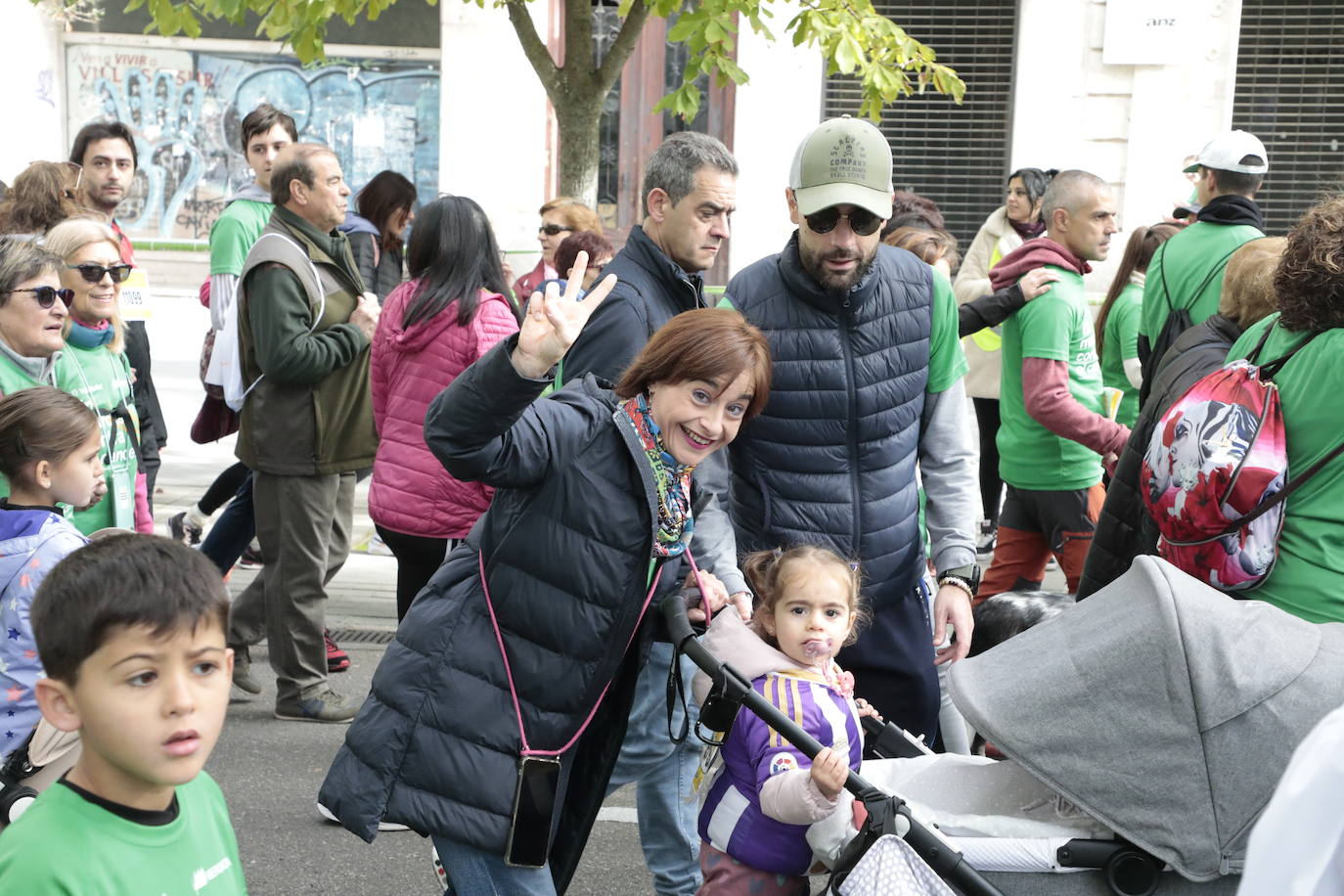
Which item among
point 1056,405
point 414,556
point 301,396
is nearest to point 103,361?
point 301,396

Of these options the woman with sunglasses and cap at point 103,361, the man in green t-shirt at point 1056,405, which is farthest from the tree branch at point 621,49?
the woman with sunglasses and cap at point 103,361

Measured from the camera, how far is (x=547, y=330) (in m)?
2.65

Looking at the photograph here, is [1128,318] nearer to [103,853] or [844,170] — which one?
[844,170]

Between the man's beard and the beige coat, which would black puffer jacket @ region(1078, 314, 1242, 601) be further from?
the beige coat

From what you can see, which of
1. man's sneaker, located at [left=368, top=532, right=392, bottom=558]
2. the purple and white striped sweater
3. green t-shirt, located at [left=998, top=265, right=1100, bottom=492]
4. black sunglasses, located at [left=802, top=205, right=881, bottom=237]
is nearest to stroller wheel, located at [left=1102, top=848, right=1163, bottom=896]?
the purple and white striped sweater

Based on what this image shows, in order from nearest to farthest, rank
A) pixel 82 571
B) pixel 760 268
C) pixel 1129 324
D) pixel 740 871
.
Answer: pixel 82 571 < pixel 740 871 < pixel 760 268 < pixel 1129 324

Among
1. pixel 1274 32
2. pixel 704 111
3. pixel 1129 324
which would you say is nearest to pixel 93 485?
pixel 1129 324

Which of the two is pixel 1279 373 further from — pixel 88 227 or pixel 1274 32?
pixel 1274 32

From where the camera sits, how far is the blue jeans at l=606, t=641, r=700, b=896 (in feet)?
12.5

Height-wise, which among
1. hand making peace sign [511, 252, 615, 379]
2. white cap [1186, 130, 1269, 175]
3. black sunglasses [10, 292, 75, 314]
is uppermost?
white cap [1186, 130, 1269, 175]

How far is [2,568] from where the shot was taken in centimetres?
366

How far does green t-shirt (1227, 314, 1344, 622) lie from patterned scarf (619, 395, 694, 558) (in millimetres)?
1325

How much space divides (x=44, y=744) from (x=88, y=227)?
7.81 ft

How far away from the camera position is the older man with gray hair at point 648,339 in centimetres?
365
